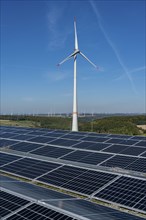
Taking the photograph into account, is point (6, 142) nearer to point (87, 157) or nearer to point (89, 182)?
point (87, 157)

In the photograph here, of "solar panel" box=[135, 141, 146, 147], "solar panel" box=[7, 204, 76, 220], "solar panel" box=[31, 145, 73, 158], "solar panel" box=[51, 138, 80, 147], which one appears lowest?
"solar panel" box=[7, 204, 76, 220]

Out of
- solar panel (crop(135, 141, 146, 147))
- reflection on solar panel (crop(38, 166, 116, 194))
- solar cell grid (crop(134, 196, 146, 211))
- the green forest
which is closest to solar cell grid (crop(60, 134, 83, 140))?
solar panel (crop(135, 141, 146, 147))

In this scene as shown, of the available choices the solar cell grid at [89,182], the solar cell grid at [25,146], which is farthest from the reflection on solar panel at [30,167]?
the solar cell grid at [25,146]

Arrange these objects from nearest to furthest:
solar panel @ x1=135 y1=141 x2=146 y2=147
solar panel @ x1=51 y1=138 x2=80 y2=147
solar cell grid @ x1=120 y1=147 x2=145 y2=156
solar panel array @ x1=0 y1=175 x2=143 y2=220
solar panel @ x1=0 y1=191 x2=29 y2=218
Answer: solar panel array @ x1=0 y1=175 x2=143 y2=220
solar panel @ x1=0 y1=191 x2=29 y2=218
solar cell grid @ x1=120 y1=147 x2=145 y2=156
solar panel @ x1=135 y1=141 x2=146 y2=147
solar panel @ x1=51 y1=138 x2=80 y2=147

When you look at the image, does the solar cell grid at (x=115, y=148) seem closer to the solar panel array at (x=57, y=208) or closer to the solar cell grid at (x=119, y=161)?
the solar cell grid at (x=119, y=161)

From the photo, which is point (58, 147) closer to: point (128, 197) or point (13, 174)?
point (13, 174)

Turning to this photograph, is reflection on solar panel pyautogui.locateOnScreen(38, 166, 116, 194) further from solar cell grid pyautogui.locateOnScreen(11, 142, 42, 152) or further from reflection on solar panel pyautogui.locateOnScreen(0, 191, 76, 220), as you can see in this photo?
solar cell grid pyautogui.locateOnScreen(11, 142, 42, 152)
